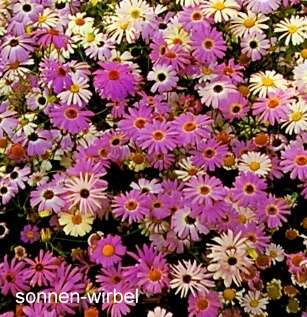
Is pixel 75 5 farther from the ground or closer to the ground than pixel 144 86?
farther from the ground

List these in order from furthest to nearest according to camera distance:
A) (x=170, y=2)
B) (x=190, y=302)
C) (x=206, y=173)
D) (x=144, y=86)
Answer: (x=170, y=2), (x=144, y=86), (x=206, y=173), (x=190, y=302)

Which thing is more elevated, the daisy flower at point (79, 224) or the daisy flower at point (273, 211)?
the daisy flower at point (273, 211)

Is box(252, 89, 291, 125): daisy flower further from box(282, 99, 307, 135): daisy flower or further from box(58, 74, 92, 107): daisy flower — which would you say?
box(58, 74, 92, 107): daisy flower

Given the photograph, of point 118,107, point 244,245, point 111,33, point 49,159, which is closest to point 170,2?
point 111,33

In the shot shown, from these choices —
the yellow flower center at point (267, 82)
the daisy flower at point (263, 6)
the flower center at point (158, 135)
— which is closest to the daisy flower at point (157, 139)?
the flower center at point (158, 135)

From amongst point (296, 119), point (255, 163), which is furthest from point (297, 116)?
point (255, 163)

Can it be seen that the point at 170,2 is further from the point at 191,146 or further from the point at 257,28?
the point at 191,146

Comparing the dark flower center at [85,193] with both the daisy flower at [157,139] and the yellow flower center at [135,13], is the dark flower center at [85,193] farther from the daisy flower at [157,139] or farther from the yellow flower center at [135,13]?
the yellow flower center at [135,13]

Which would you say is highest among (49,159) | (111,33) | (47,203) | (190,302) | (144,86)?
(111,33)
